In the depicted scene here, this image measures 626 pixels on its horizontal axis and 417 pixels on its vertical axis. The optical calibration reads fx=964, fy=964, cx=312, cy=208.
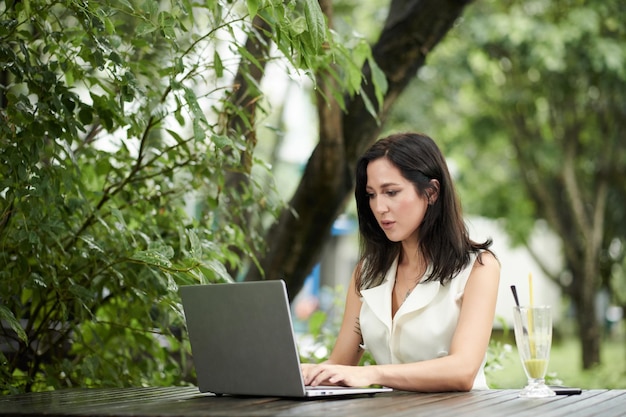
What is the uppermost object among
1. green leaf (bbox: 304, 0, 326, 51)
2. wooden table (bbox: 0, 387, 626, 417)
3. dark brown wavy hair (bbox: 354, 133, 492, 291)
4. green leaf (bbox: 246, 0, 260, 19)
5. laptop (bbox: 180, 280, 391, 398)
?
green leaf (bbox: 246, 0, 260, 19)

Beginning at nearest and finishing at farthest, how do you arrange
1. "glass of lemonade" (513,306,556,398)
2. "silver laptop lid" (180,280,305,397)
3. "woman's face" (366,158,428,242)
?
"silver laptop lid" (180,280,305,397) → "glass of lemonade" (513,306,556,398) → "woman's face" (366,158,428,242)

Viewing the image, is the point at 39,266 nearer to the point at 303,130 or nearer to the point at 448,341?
the point at 448,341

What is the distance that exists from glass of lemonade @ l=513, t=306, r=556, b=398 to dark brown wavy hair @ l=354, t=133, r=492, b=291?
505 mm

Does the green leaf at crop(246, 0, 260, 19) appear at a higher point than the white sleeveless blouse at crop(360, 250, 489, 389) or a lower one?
higher

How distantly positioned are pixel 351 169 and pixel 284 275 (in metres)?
0.62

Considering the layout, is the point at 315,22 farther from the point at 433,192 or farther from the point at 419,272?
Result: the point at 419,272

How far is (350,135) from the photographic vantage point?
439 cm

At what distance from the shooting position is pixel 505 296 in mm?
23781

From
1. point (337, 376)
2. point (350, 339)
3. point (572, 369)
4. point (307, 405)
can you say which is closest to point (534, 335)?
point (337, 376)

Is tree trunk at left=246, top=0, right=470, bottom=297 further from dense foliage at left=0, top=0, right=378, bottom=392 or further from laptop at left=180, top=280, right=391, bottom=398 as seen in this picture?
laptop at left=180, top=280, right=391, bottom=398

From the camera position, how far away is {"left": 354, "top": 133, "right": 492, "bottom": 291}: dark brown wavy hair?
2916 millimetres

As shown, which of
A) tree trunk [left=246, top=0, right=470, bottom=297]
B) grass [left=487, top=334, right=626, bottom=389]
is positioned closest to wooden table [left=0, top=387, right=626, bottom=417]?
grass [left=487, top=334, right=626, bottom=389]

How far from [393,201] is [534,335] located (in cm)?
69

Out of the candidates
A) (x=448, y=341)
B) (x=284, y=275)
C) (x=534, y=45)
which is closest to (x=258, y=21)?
(x=284, y=275)
